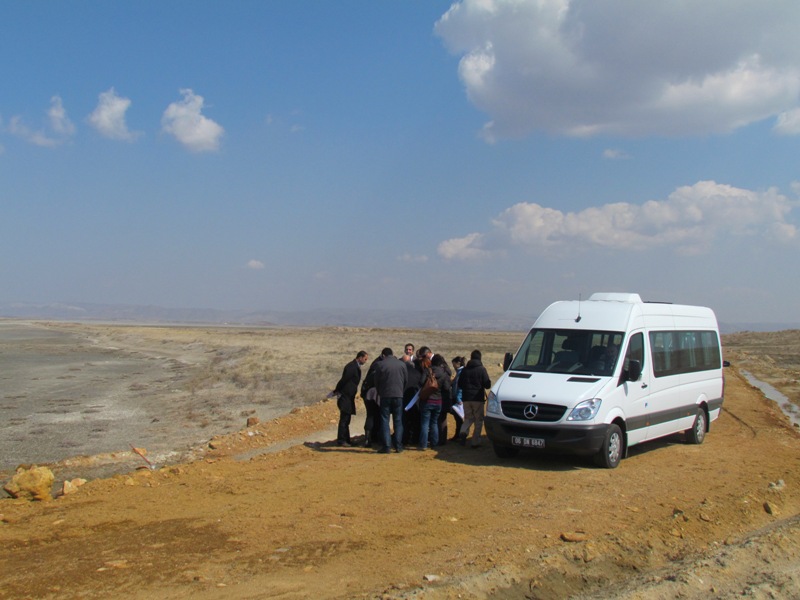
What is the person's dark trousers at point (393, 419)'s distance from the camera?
504 inches

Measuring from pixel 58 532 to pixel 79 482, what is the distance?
2973 millimetres

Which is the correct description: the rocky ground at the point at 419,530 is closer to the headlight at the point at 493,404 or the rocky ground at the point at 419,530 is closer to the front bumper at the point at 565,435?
the front bumper at the point at 565,435

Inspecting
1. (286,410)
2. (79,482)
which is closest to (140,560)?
(79,482)

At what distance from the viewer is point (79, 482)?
36.1ft

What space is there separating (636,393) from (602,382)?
95cm

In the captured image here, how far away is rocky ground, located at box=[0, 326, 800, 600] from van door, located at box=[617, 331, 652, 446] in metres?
0.54

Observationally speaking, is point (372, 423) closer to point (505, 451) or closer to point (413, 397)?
point (413, 397)

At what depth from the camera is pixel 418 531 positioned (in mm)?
8008

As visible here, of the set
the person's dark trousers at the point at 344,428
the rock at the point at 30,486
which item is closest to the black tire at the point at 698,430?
the person's dark trousers at the point at 344,428

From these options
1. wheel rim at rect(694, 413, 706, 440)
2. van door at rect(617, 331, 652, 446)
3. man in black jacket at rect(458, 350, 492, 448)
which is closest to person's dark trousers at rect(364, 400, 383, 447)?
man in black jacket at rect(458, 350, 492, 448)

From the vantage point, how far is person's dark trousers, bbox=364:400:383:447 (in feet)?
44.3

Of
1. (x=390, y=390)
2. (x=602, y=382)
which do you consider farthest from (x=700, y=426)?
(x=390, y=390)

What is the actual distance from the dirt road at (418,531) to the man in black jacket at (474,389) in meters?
1.14

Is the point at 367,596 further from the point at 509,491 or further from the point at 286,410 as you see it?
the point at 286,410
